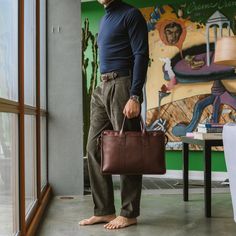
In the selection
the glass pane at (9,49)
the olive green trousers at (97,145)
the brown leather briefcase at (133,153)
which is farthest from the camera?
the olive green trousers at (97,145)

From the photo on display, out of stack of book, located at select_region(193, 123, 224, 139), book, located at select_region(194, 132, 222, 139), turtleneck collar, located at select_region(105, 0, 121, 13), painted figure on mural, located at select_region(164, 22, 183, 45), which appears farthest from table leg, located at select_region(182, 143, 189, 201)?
painted figure on mural, located at select_region(164, 22, 183, 45)

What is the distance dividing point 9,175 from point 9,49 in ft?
1.98

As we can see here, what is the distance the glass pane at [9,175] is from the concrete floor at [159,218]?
1.31 feet

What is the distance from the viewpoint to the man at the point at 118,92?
2.34m

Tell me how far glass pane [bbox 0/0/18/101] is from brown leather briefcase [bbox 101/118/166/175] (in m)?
0.59

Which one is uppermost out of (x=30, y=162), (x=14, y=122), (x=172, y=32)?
(x=172, y=32)

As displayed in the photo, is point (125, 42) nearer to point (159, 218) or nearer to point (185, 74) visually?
point (159, 218)

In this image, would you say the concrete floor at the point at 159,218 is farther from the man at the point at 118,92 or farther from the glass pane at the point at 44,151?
the glass pane at the point at 44,151

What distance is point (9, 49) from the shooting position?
1.93 meters

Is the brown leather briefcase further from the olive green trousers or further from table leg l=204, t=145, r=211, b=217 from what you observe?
table leg l=204, t=145, r=211, b=217

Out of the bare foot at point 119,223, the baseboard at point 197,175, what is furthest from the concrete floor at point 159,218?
the baseboard at point 197,175

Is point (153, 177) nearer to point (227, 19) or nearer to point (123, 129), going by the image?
point (227, 19)

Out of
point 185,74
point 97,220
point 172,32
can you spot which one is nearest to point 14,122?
point 97,220

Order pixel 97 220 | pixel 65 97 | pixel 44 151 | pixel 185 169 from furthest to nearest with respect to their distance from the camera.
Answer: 1. pixel 65 97
2. pixel 44 151
3. pixel 185 169
4. pixel 97 220
